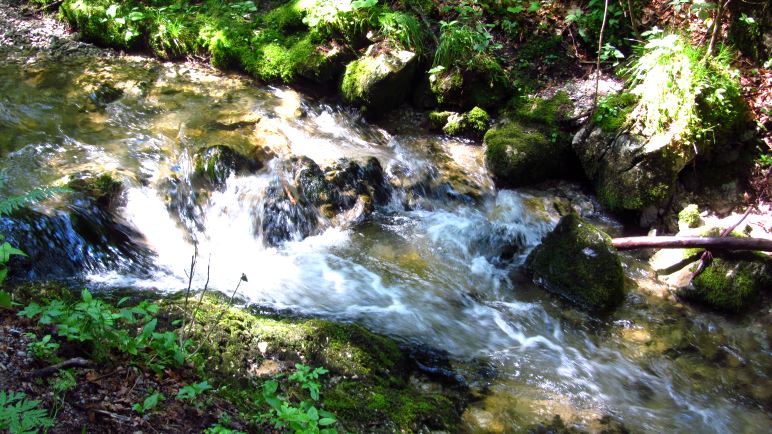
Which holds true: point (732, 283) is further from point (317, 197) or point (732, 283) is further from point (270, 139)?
point (270, 139)

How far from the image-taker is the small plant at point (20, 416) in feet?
5.90

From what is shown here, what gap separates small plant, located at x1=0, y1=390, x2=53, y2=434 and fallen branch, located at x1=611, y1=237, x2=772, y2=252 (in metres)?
→ 5.20

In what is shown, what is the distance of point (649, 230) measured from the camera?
20.3 feet

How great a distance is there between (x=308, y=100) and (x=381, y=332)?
4.93m

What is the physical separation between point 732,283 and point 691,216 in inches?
35.9

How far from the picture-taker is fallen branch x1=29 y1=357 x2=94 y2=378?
7.34ft

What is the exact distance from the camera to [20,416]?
6.16 ft

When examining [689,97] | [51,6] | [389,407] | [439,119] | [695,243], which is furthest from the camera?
[51,6]

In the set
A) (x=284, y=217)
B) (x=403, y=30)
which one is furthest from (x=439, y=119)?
(x=284, y=217)

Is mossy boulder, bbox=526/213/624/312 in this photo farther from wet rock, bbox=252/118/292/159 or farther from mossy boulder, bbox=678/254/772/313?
wet rock, bbox=252/118/292/159

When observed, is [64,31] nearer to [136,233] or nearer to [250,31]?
[250,31]

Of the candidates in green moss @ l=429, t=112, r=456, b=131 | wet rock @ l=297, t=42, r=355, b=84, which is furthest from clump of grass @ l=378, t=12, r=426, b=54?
green moss @ l=429, t=112, r=456, b=131

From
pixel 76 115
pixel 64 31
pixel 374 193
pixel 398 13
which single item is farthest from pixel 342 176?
pixel 64 31

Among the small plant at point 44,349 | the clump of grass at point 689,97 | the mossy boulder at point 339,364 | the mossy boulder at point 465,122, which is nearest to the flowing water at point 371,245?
the mossy boulder at point 465,122
